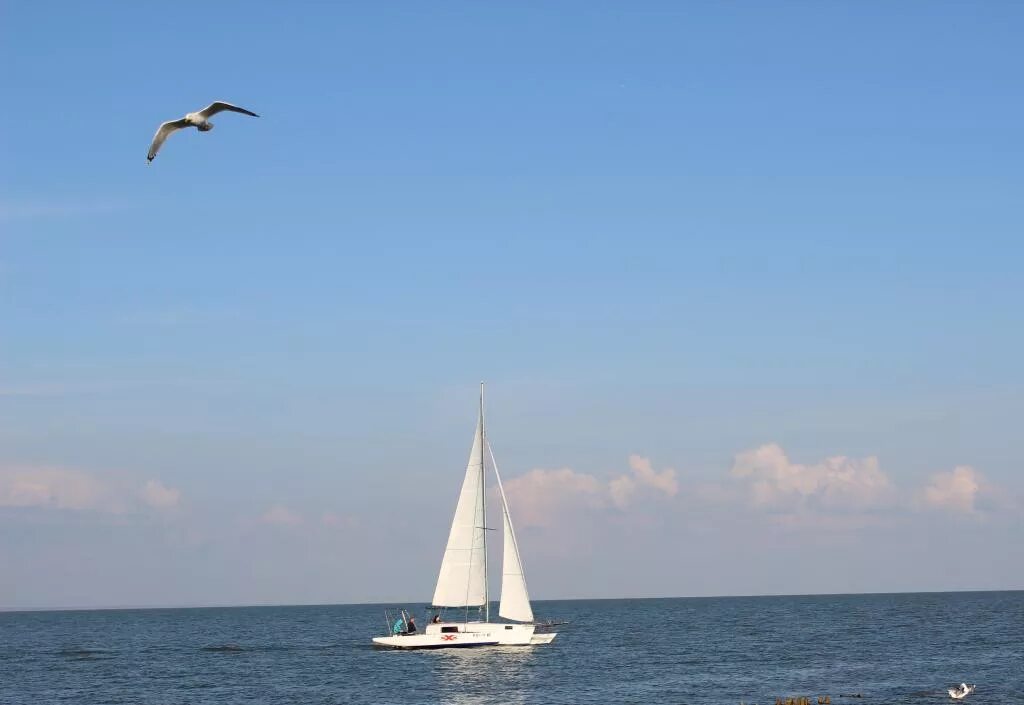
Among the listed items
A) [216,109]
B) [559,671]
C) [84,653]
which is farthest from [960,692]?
[84,653]

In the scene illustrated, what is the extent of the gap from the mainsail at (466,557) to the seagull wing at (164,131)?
5752cm

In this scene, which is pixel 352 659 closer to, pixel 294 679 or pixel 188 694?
pixel 294 679

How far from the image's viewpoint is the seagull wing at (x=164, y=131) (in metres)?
32.7

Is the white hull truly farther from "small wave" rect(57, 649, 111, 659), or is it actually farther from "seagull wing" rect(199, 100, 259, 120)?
"seagull wing" rect(199, 100, 259, 120)

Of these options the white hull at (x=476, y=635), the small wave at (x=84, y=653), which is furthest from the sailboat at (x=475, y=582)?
the small wave at (x=84, y=653)

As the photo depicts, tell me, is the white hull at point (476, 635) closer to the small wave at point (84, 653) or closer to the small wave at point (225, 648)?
the small wave at point (225, 648)

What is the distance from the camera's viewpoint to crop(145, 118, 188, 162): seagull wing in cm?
3269

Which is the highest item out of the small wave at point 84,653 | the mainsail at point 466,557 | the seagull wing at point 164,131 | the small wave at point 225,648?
the seagull wing at point 164,131

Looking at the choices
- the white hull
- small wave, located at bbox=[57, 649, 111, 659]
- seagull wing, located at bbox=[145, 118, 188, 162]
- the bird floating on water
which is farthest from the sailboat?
seagull wing, located at bbox=[145, 118, 188, 162]

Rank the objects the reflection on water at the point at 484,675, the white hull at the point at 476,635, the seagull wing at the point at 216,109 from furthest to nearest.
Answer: the white hull at the point at 476,635
the reflection on water at the point at 484,675
the seagull wing at the point at 216,109

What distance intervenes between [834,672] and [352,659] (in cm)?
4069

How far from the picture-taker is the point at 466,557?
8806 centimetres

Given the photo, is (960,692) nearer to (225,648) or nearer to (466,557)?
(466,557)

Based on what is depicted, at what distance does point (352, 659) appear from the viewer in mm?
99438
